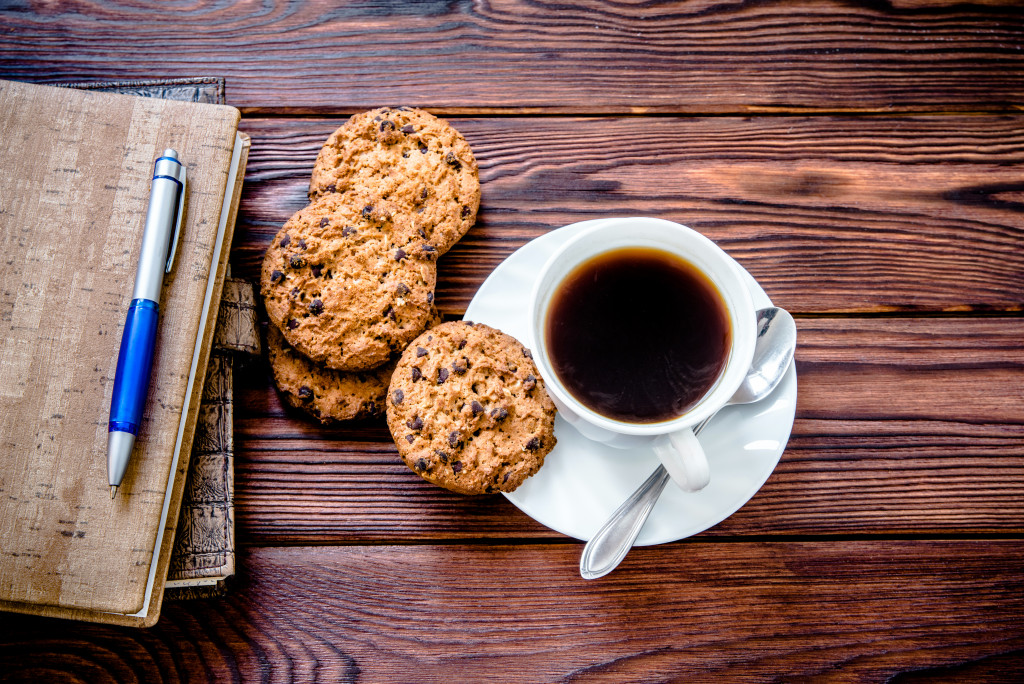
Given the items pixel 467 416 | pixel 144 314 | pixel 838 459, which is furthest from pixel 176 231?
pixel 838 459

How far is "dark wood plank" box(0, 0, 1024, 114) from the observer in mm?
1143

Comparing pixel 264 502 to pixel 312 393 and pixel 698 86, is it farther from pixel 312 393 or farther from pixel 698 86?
pixel 698 86

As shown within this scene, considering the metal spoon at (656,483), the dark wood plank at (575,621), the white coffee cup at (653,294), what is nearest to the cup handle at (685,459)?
the white coffee cup at (653,294)

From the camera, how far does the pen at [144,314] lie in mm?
874

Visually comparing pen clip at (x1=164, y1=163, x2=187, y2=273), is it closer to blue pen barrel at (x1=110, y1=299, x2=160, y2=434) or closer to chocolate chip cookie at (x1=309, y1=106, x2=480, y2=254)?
blue pen barrel at (x1=110, y1=299, x2=160, y2=434)

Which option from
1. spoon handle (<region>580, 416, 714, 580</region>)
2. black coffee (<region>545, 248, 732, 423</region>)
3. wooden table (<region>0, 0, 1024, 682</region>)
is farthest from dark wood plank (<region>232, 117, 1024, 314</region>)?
spoon handle (<region>580, 416, 714, 580</region>)

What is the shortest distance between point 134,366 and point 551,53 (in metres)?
0.86

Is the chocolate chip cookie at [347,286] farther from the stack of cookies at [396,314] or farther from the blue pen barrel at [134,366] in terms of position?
the blue pen barrel at [134,366]

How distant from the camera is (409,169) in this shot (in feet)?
3.32

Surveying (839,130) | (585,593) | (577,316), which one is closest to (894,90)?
(839,130)

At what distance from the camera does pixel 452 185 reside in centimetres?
103

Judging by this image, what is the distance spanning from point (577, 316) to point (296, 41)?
0.73 m

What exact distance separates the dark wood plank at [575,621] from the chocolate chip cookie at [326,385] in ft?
0.78

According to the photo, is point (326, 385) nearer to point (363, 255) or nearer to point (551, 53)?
point (363, 255)
